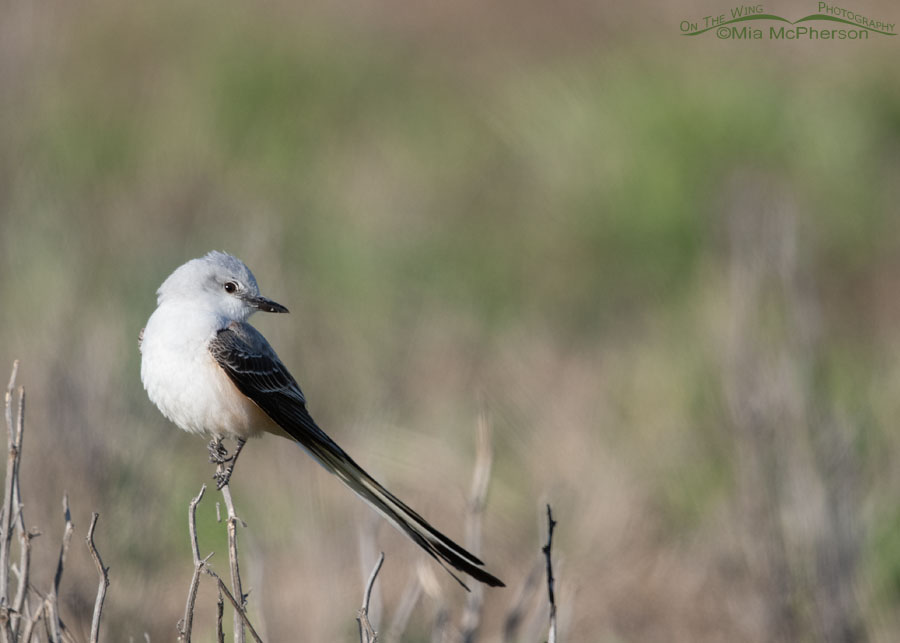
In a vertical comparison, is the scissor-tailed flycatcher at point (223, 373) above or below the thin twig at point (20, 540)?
above

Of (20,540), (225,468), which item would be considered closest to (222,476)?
(225,468)

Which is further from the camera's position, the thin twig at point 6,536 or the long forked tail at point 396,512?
the long forked tail at point 396,512

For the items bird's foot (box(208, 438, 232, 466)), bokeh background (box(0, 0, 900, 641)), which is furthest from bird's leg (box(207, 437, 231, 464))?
bokeh background (box(0, 0, 900, 641))

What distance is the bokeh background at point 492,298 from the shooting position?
5.41 metres

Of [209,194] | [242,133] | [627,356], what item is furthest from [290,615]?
[242,133]

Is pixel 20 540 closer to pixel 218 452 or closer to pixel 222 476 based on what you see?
pixel 222 476

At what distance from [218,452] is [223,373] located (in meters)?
0.31

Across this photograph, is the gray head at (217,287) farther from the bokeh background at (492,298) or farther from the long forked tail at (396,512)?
the bokeh background at (492,298)

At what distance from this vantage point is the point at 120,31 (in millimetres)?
13102

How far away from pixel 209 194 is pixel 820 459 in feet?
19.7

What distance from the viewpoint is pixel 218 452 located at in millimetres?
3627

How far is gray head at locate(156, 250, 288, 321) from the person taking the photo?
355cm

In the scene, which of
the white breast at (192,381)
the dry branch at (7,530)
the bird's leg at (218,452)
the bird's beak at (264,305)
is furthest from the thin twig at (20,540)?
the bird's beak at (264,305)

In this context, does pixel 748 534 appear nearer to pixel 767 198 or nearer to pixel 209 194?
pixel 767 198
